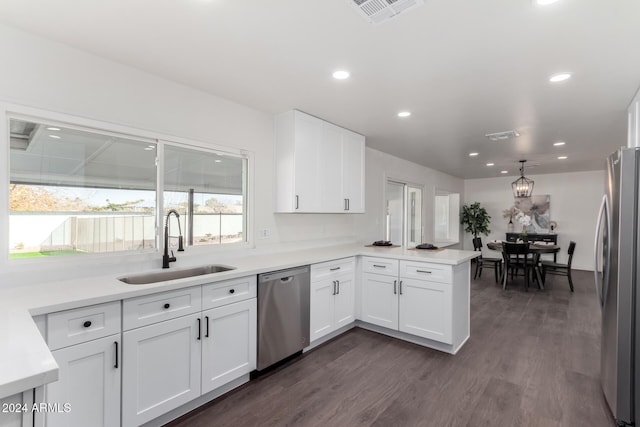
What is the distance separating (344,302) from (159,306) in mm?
2040

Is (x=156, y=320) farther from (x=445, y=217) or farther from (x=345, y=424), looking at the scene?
(x=445, y=217)

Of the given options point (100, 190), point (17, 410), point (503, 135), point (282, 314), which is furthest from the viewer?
point (503, 135)

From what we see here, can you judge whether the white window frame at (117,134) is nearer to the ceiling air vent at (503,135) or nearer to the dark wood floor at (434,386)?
the dark wood floor at (434,386)

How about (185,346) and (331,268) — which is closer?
(185,346)

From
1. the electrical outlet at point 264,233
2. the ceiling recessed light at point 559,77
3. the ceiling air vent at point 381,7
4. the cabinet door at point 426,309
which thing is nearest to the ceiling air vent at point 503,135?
the ceiling recessed light at point 559,77

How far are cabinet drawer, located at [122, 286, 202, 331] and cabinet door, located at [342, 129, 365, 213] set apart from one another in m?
2.30

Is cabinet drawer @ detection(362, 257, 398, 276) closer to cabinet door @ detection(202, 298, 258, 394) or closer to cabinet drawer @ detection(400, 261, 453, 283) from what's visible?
cabinet drawer @ detection(400, 261, 453, 283)

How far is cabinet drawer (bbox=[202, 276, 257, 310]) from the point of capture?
7.21ft

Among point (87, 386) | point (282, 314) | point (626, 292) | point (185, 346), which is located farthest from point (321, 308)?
point (626, 292)

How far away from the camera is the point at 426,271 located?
3160 mm

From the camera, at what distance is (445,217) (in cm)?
859

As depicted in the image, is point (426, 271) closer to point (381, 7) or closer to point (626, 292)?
point (626, 292)

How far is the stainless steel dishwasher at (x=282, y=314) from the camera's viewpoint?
2564 mm

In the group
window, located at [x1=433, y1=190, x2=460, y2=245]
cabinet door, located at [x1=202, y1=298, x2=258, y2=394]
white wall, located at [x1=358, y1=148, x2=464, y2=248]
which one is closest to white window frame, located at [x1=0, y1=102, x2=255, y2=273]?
cabinet door, located at [x1=202, y1=298, x2=258, y2=394]
